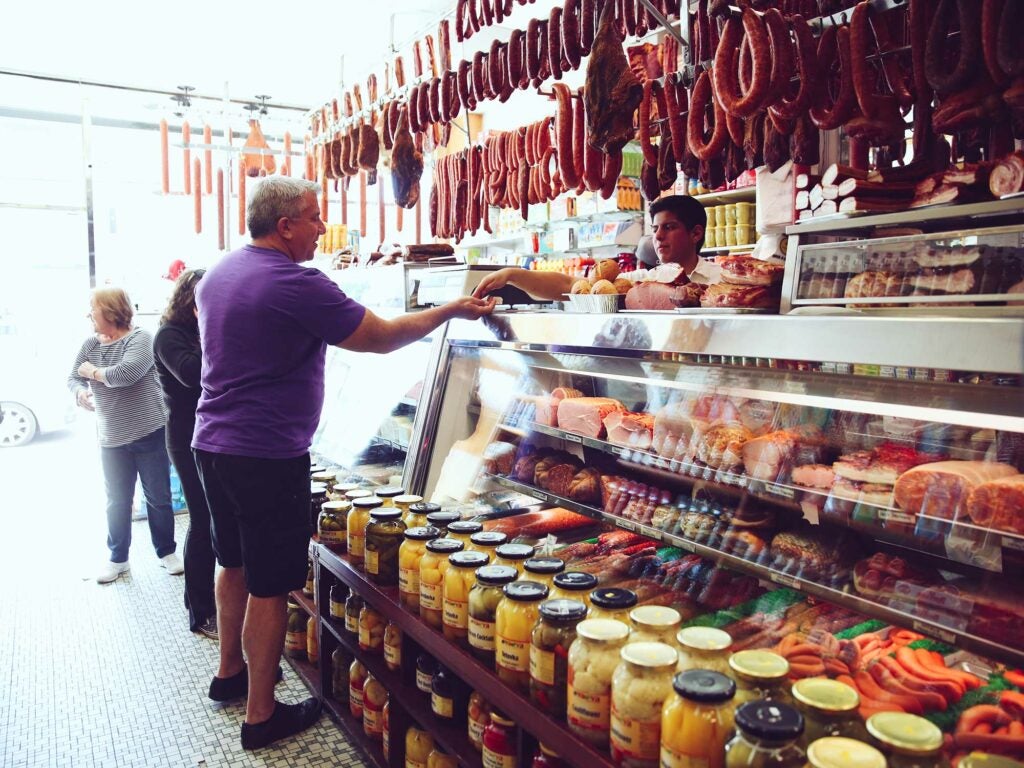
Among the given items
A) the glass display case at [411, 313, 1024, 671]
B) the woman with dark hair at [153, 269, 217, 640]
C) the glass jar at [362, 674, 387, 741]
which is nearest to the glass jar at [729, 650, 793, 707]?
the glass display case at [411, 313, 1024, 671]

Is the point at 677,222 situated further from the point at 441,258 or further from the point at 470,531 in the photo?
the point at 470,531

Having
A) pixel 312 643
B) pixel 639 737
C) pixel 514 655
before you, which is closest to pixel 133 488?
pixel 312 643

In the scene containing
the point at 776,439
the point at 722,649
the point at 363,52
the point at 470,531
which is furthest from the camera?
the point at 363,52

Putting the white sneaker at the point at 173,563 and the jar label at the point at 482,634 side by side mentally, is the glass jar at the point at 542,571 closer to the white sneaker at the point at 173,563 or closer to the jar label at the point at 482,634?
the jar label at the point at 482,634

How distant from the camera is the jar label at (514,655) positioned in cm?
184

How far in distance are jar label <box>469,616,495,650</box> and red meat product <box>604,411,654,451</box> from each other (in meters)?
0.72

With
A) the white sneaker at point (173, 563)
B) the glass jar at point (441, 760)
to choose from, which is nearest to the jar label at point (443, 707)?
the glass jar at point (441, 760)

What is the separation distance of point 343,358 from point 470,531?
234 cm

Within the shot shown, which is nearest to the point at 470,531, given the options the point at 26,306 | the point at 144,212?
the point at 144,212

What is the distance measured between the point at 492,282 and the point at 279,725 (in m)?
1.90

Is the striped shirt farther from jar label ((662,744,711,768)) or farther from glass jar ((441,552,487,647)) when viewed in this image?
jar label ((662,744,711,768))

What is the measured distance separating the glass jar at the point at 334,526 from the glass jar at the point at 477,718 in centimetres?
101

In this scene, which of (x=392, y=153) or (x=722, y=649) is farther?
(x=392, y=153)

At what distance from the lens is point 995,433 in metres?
1.56
